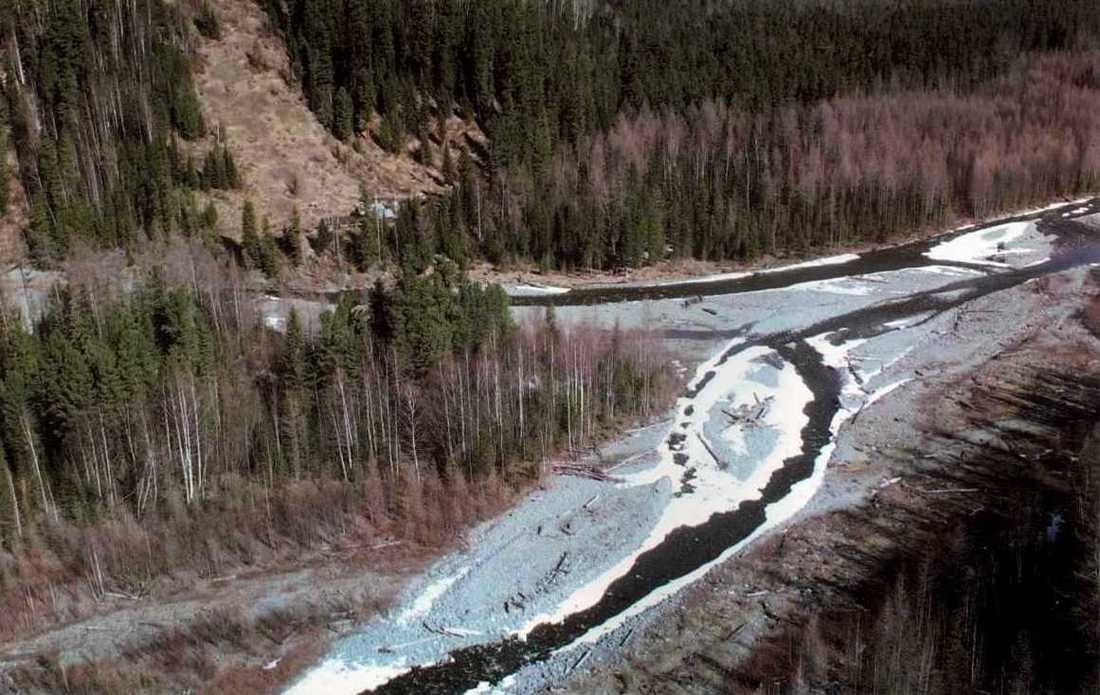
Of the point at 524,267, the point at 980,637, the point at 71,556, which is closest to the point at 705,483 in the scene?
the point at 980,637

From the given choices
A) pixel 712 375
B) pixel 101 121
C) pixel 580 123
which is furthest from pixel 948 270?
pixel 101 121

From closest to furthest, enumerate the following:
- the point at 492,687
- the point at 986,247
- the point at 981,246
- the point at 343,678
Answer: the point at 492,687 < the point at 343,678 < the point at 986,247 < the point at 981,246

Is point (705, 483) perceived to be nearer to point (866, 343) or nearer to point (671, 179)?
point (866, 343)

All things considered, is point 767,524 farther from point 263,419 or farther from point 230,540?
point 263,419

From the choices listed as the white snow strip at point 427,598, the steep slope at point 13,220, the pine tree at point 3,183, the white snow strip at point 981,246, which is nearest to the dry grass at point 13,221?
the steep slope at point 13,220

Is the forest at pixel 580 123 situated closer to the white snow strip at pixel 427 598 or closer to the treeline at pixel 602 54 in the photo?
the treeline at pixel 602 54

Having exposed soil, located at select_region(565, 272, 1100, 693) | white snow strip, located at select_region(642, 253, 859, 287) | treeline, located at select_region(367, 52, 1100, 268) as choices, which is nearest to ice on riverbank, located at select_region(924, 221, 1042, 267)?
treeline, located at select_region(367, 52, 1100, 268)
